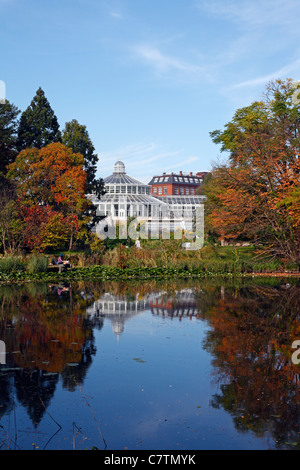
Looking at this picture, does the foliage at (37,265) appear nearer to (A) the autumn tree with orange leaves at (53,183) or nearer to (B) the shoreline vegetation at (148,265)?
(B) the shoreline vegetation at (148,265)

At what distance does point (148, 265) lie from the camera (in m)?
28.3

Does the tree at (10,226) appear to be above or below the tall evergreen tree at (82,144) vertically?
below

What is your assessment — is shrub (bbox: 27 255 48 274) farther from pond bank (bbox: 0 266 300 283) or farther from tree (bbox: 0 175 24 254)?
tree (bbox: 0 175 24 254)

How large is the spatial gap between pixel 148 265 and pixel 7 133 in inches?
851

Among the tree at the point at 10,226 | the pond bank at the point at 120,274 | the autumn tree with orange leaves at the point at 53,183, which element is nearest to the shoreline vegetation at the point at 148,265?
the pond bank at the point at 120,274

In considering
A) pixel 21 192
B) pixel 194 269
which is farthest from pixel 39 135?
pixel 194 269

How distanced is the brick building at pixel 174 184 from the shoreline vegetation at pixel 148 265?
98.7m

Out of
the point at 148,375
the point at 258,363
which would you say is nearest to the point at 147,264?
the point at 258,363

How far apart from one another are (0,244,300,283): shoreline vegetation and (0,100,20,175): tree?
14985 mm

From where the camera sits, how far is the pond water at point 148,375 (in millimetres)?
6418

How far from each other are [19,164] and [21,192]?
3212mm

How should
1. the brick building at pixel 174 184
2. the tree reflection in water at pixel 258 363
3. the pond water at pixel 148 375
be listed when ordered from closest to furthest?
the pond water at pixel 148 375 → the tree reflection in water at pixel 258 363 → the brick building at pixel 174 184

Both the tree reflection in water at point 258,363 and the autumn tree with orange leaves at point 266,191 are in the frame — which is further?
the autumn tree with orange leaves at point 266,191

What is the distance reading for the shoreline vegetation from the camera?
24.3 m
